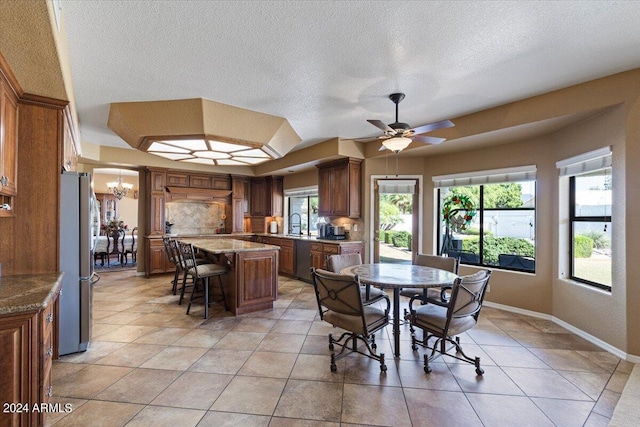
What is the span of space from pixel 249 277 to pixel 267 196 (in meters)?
4.10

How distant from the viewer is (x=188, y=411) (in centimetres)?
203

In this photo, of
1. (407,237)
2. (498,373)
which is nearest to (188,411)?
(498,373)

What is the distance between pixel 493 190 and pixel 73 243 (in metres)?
5.48

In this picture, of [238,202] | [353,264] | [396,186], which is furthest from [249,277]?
[238,202]

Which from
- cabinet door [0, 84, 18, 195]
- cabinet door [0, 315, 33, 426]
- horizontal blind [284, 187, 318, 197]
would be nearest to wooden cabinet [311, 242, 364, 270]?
horizontal blind [284, 187, 318, 197]

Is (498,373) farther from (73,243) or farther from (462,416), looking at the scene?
(73,243)

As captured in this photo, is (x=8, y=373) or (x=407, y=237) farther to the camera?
(x=407, y=237)

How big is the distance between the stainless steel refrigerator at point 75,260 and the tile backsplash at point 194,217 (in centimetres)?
444

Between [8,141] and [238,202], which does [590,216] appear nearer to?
[8,141]

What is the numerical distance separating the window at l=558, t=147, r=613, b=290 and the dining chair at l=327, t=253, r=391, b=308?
95.7 inches

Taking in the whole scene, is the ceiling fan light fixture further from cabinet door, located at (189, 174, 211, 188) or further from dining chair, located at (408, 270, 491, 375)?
cabinet door, located at (189, 174, 211, 188)

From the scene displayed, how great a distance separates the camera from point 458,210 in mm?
4926

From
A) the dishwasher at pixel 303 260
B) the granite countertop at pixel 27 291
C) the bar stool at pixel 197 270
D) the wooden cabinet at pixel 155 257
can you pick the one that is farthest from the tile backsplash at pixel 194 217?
the granite countertop at pixel 27 291

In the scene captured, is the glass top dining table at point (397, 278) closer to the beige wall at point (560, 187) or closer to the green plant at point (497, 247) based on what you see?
the beige wall at point (560, 187)
